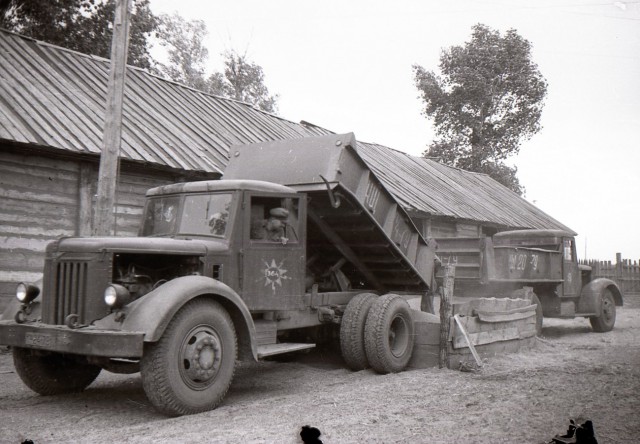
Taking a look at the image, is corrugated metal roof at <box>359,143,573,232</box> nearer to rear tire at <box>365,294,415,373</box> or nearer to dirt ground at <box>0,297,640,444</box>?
rear tire at <box>365,294,415,373</box>

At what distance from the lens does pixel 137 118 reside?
1254 centimetres

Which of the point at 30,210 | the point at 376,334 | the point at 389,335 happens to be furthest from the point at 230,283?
the point at 30,210

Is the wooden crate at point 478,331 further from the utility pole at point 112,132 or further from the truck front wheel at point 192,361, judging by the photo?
the utility pole at point 112,132

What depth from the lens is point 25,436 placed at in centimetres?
468

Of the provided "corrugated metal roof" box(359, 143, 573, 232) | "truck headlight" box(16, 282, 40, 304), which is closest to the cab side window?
"truck headlight" box(16, 282, 40, 304)

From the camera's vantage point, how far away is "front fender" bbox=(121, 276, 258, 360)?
16.4 feet

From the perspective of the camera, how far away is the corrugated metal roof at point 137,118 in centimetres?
1011

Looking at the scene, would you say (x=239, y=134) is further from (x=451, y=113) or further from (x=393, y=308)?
(x=451, y=113)

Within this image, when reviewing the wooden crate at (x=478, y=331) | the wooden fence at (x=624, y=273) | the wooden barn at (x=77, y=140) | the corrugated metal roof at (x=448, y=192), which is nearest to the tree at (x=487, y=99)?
the corrugated metal roof at (x=448, y=192)

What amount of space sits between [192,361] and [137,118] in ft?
27.6

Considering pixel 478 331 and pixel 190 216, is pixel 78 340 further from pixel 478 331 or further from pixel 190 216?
pixel 478 331

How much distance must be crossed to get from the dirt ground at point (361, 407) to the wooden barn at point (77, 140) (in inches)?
110

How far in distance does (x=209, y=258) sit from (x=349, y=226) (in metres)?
2.25

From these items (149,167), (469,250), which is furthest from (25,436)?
(469,250)
